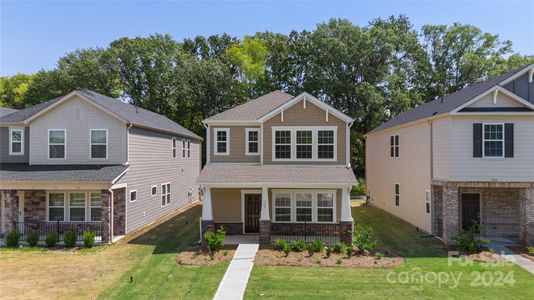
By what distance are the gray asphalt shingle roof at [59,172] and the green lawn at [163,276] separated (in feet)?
11.4

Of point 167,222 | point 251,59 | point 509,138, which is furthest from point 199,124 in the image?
point 509,138

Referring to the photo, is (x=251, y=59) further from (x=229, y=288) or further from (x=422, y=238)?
(x=229, y=288)

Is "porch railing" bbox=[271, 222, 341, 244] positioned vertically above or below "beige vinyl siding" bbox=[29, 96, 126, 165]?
below

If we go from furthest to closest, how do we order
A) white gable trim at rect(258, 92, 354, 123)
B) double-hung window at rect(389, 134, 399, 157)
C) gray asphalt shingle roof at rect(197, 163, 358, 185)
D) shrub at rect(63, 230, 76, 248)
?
double-hung window at rect(389, 134, 399, 157) → white gable trim at rect(258, 92, 354, 123) → gray asphalt shingle roof at rect(197, 163, 358, 185) → shrub at rect(63, 230, 76, 248)

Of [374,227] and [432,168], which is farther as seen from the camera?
[374,227]

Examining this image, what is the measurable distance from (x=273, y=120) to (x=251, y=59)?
1136 inches

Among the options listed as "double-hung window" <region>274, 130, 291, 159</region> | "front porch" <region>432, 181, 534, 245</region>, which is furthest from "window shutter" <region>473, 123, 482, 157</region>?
"double-hung window" <region>274, 130, 291, 159</region>

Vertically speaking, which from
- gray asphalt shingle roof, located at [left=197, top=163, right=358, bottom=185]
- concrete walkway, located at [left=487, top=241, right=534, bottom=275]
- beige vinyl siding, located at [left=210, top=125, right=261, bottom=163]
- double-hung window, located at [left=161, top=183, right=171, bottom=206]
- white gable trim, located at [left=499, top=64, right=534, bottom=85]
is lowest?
concrete walkway, located at [left=487, top=241, right=534, bottom=275]

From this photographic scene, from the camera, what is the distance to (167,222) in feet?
71.7

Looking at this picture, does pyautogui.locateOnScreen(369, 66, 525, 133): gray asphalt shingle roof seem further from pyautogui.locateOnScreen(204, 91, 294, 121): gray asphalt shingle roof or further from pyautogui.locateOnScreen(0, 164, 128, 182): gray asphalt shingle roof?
pyautogui.locateOnScreen(0, 164, 128, 182): gray asphalt shingle roof

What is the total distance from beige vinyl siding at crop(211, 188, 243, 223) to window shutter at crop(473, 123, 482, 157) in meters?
10.9

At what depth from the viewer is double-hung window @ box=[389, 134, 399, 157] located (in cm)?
2389

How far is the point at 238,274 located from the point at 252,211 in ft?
20.5

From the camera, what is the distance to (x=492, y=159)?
52.2 feet
